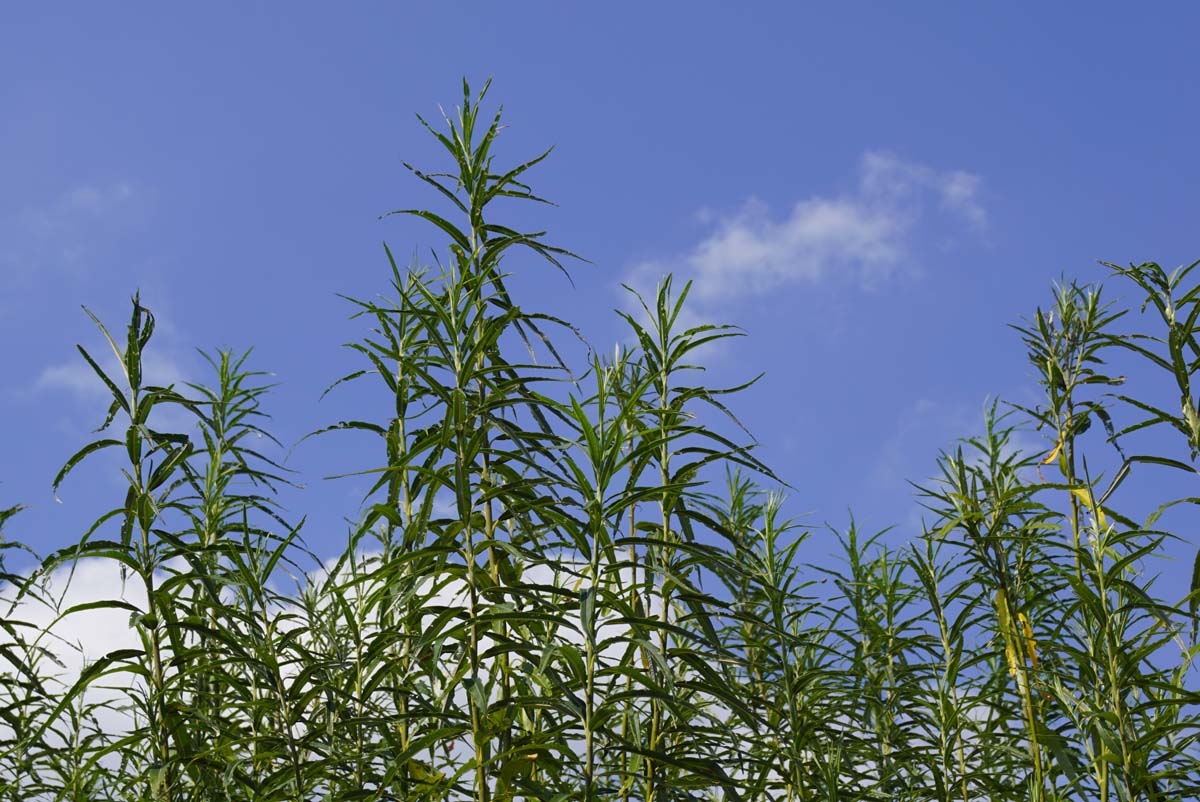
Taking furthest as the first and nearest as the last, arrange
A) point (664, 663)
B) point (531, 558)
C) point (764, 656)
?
point (764, 656) → point (531, 558) → point (664, 663)

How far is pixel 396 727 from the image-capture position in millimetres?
3531

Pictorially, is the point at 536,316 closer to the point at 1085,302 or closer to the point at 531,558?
the point at 531,558

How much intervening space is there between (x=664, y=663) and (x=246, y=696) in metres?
1.81

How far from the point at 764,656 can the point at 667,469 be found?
1.38 meters

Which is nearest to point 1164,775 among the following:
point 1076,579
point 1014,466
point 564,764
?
point 1076,579

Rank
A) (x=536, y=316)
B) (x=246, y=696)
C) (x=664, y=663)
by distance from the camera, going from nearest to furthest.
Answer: (x=664, y=663), (x=536, y=316), (x=246, y=696)

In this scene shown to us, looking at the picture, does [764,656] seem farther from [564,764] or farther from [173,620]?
[173,620]

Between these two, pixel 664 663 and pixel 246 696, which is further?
pixel 246 696

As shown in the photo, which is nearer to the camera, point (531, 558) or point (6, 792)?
point (531, 558)

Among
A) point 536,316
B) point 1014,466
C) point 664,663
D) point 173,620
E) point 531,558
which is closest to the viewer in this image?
point 664,663

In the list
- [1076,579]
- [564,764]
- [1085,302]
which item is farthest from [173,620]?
[1085,302]

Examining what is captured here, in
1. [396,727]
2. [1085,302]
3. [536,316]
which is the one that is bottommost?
[396,727]

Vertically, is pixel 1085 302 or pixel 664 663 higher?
pixel 1085 302

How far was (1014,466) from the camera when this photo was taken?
379 cm
